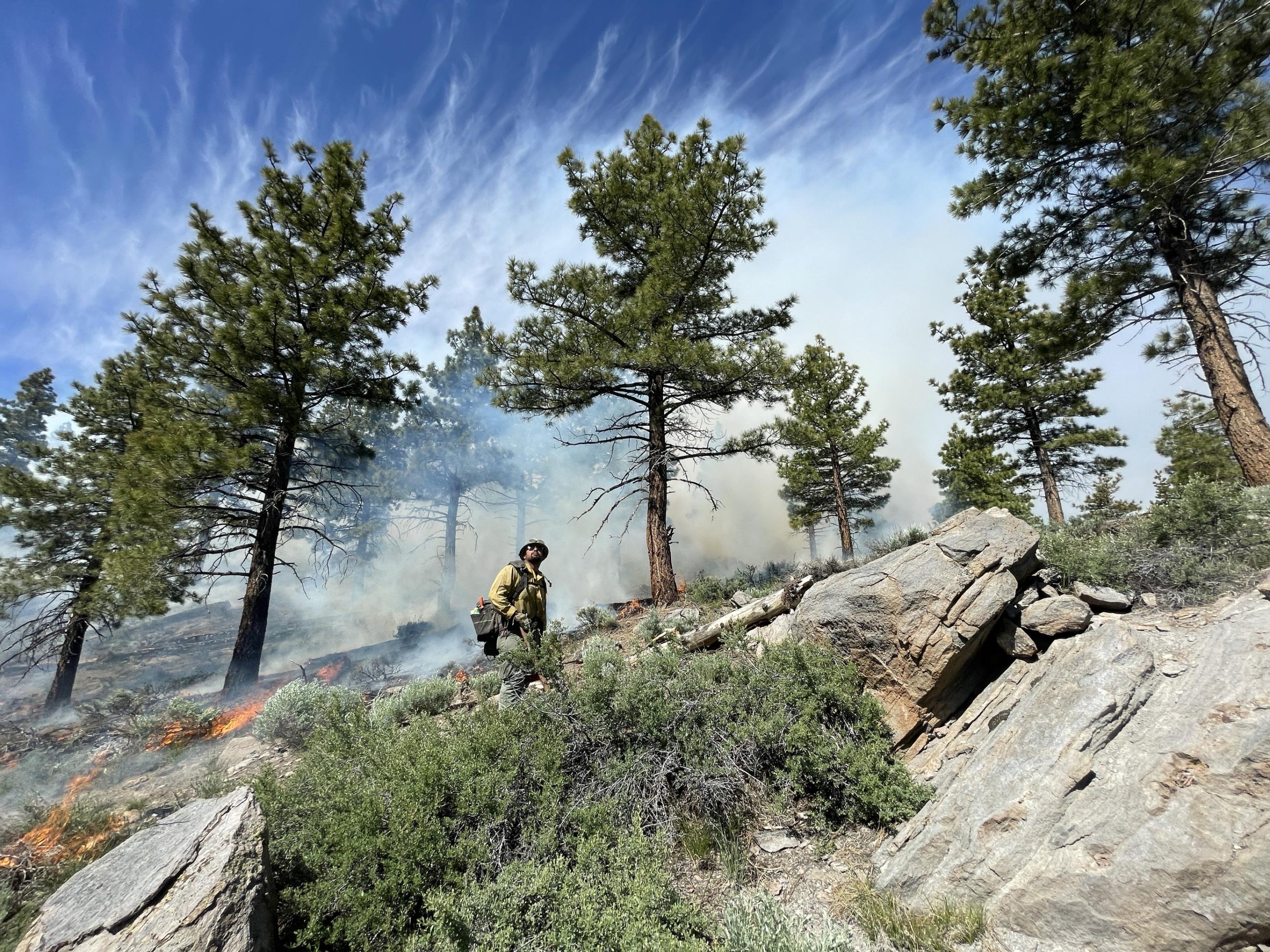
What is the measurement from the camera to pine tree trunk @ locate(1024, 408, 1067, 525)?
1573 centimetres

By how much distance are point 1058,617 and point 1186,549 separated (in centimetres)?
213

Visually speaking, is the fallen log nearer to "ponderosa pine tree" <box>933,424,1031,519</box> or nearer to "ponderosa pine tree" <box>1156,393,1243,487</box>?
"ponderosa pine tree" <box>933,424,1031,519</box>

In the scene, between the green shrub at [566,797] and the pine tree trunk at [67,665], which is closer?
the green shrub at [566,797]

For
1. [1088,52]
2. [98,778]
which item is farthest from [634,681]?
[1088,52]

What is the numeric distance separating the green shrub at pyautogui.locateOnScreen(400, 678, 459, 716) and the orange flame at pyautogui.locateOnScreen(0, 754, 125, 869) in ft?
9.64

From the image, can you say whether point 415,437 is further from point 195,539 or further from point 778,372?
point 778,372

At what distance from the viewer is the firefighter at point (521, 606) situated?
215 inches

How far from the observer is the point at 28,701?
1389 centimetres

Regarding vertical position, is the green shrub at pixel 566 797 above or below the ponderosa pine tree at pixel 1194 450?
below

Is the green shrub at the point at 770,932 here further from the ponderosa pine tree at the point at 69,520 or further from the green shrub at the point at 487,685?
the ponderosa pine tree at the point at 69,520

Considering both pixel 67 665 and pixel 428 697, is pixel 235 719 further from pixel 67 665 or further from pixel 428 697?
pixel 67 665

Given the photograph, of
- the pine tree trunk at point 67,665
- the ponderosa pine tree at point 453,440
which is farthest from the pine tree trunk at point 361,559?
the pine tree trunk at point 67,665

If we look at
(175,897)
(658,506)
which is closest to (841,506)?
(658,506)

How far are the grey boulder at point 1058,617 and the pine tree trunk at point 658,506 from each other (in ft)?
21.3
